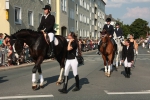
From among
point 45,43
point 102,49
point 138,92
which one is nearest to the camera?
point 138,92

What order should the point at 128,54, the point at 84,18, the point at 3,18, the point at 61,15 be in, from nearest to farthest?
the point at 128,54
the point at 3,18
the point at 61,15
the point at 84,18

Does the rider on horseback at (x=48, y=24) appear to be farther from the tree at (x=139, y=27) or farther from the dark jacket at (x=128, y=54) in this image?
the tree at (x=139, y=27)

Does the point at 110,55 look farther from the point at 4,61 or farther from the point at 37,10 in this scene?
the point at 37,10

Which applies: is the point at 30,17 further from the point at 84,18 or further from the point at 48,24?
the point at 84,18

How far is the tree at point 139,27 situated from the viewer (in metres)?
137

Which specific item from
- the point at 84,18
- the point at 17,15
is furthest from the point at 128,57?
the point at 84,18

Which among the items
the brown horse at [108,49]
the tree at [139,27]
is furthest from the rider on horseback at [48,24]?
the tree at [139,27]

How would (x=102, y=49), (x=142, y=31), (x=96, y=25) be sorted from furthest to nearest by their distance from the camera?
1. (x=142, y=31)
2. (x=96, y=25)
3. (x=102, y=49)

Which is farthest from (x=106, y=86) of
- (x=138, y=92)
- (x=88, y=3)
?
(x=88, y=3)

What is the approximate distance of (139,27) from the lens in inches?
5477

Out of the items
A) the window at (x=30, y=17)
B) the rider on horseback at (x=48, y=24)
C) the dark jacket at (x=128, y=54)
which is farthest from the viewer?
the window at (x=30, y=17)

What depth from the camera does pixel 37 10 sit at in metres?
30.2

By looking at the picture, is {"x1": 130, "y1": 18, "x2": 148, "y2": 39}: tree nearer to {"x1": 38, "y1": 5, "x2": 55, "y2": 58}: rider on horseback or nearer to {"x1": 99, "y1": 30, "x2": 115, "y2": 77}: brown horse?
{"x1": 99, "y1": 30, "x2": 115, "y2": 77}: brown horse

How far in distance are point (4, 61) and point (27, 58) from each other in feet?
9.51
